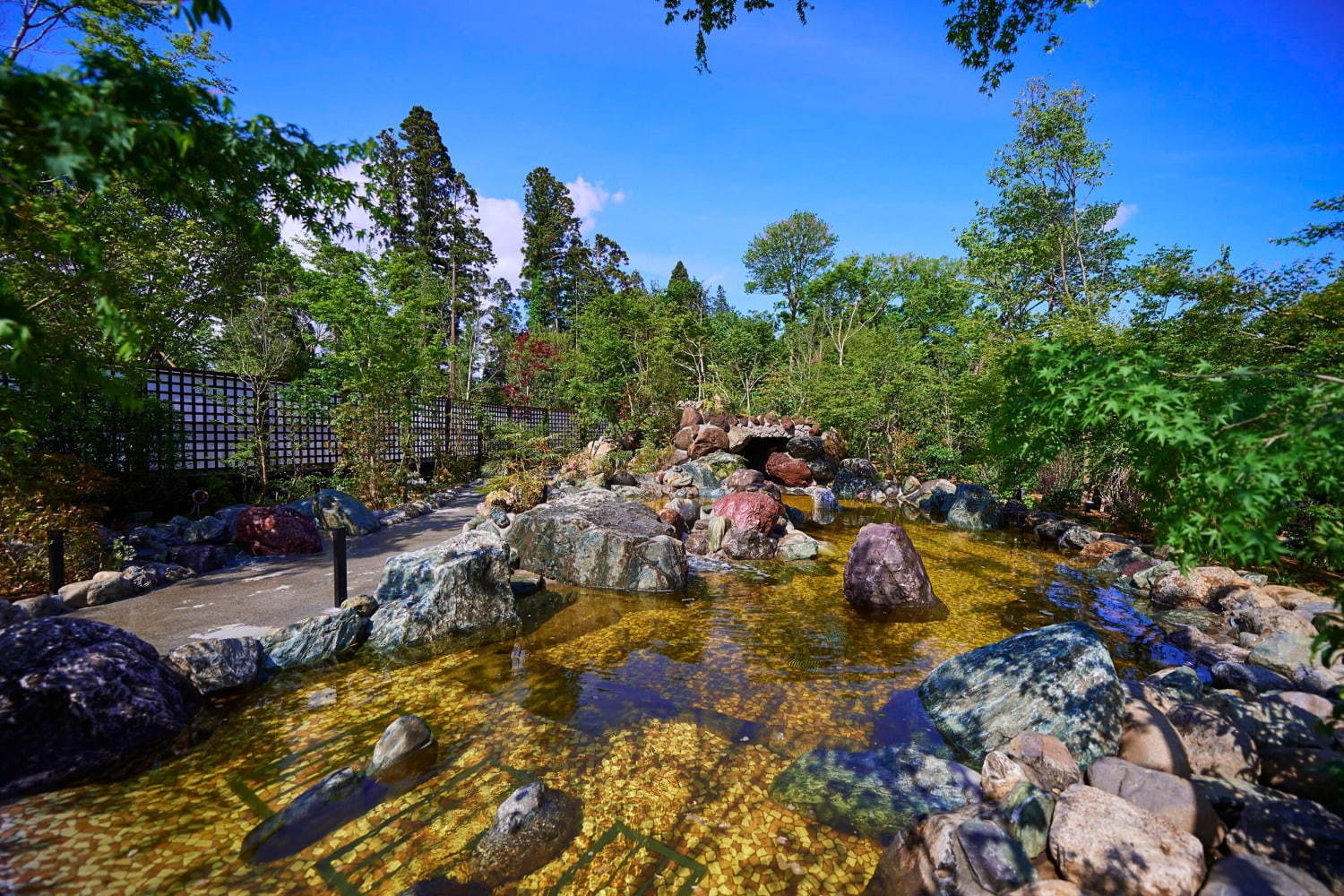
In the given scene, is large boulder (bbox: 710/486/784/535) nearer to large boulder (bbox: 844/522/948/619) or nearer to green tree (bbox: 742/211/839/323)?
large boulder (bbox: 844/522/948/619)

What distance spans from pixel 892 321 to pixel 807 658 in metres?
36.1

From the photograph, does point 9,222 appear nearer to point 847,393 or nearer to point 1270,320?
point 1270,320

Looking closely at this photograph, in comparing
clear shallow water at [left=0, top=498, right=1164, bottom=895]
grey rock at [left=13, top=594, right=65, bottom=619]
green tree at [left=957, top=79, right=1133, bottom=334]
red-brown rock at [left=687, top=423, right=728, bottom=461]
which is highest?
green tree at [left=957, top=79, right=1133, bottom=334]

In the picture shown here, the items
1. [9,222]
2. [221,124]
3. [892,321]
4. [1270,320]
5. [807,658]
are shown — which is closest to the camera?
[9,222]

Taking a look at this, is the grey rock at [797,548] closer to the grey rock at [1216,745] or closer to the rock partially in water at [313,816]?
the grey rock at [1216,745]

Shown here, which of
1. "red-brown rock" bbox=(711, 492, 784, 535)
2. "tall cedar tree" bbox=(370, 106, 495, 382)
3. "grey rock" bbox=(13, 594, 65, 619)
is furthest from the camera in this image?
"tall cedar tree" bbox=(370, 106, 495, 382)

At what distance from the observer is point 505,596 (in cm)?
669

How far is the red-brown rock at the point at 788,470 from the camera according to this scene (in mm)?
18594

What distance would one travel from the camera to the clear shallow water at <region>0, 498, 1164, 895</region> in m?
2.91

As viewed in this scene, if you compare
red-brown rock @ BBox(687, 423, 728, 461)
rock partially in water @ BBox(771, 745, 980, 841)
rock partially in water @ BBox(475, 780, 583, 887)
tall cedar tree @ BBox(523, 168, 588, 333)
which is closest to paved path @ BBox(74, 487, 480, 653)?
rock partially in water @ BBox(475, 780, 583, 887)

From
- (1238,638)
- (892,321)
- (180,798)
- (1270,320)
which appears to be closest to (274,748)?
(180,798)

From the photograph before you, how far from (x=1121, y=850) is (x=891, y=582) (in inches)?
191

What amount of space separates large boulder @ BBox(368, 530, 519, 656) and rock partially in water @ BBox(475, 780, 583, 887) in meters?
3.06

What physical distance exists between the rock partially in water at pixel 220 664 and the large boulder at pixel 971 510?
1417 centimetres
